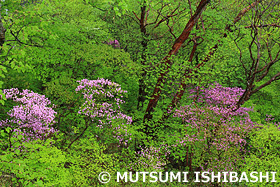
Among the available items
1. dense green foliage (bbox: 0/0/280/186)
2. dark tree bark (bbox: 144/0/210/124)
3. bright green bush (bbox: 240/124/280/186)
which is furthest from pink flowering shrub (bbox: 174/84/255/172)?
dark tree bark (bbox: 144/0/210/124)

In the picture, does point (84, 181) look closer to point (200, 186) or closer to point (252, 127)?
point (200, 186)

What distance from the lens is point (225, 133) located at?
7551mm

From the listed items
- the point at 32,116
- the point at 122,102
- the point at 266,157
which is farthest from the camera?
the point at 122,102

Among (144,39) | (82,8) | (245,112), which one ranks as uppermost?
(82,8)

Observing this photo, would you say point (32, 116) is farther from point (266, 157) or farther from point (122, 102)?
point (266, 157)

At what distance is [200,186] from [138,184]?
2983mm

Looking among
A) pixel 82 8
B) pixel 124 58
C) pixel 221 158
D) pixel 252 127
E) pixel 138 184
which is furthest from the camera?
pixel 82 8

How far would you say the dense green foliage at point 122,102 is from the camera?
21.3 ft

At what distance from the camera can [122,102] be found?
818 cm

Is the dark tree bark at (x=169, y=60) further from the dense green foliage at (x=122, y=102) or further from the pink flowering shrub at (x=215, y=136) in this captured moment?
the pink flowering shrub at (x=215, y=136)

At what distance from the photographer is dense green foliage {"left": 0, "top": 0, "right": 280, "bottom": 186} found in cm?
648

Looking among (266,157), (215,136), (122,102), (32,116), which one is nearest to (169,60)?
(122,102)

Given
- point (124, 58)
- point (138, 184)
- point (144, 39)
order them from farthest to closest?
point (144, 39)
point (124, 58)
point (138, 184)

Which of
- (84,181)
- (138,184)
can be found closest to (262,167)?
(138,184)
